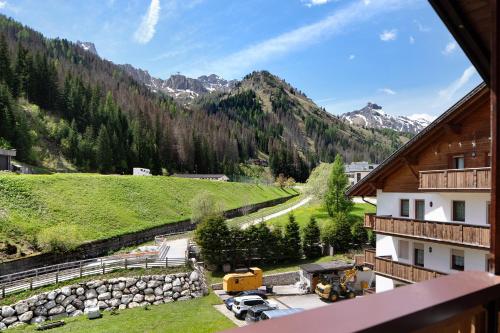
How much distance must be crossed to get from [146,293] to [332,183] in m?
29.1

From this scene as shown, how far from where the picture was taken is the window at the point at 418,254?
18.3 metres

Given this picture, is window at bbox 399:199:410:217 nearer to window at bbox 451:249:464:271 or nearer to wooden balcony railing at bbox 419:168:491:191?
wooden balcony railing at bbox 419:168:491:191

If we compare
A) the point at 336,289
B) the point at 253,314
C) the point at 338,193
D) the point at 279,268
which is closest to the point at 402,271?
the point at 253,314

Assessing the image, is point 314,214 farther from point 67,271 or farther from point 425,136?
point 425,136

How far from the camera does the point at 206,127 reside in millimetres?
140000

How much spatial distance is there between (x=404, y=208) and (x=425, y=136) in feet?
14.2

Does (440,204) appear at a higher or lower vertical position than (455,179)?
lower

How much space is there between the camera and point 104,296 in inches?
981

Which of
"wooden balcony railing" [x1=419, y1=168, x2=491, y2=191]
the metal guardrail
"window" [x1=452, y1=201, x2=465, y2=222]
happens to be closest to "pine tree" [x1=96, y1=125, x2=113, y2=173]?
the metal guardrail

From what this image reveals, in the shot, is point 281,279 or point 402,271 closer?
point 402,271

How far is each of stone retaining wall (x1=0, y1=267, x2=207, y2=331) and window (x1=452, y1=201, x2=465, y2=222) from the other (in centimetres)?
1760

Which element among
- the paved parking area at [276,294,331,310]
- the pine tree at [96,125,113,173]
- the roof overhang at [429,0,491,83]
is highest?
the pine tree at [96,125,113,173]

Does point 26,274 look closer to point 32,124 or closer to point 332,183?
point 332,183

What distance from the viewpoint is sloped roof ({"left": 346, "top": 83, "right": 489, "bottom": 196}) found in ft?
50.0
